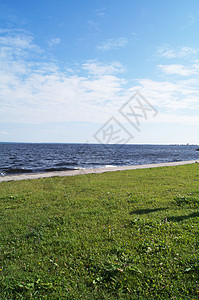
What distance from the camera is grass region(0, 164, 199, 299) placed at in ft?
12.0

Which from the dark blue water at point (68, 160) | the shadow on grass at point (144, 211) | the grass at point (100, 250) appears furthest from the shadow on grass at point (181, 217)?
the dark blue water at point (68, 160)

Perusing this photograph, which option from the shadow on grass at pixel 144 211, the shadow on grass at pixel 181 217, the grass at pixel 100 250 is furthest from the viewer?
the shadow on grass at pixel 144 211

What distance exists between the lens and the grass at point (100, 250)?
366 centimetres

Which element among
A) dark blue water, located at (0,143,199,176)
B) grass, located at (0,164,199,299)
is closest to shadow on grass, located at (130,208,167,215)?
grass, located at (0,164,199,299)

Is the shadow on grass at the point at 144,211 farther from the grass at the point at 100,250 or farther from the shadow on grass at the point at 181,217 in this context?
the shadow on grass at the point at 181,217

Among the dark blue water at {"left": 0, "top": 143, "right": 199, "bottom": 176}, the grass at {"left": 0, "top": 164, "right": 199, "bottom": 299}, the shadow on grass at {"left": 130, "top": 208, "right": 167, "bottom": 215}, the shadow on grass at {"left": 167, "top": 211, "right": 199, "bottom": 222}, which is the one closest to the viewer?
the grass at {"left": 0, "top": 164, "right": 199, "bottom": 299}

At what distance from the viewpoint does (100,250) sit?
475 centimetres

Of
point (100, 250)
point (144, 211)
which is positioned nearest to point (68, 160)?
point (144, 211)

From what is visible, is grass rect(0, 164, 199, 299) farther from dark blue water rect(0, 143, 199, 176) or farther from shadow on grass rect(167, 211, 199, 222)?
dark blue water rect(0, 143, 199, 176)

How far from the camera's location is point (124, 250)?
4719 mm

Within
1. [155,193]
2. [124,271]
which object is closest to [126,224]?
[124,271]

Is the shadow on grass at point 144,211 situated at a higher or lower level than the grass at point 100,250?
higher

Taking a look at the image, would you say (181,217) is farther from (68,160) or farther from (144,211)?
(68,160)

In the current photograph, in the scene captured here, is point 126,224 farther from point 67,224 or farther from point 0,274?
point 0,274
